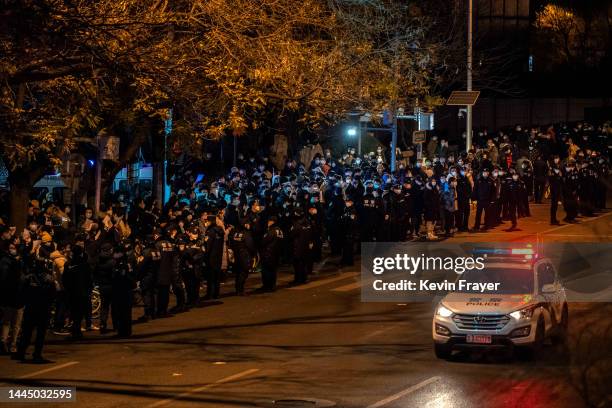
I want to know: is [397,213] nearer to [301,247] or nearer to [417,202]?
[417,202]

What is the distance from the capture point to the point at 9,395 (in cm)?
1410

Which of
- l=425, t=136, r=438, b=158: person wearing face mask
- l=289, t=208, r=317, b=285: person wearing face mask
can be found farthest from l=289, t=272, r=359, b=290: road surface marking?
l=425, t=136, r=438, b=158: person wearing face mask

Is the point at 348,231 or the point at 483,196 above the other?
the point at 483,196

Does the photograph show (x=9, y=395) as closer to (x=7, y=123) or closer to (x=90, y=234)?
(x=7, y=123)

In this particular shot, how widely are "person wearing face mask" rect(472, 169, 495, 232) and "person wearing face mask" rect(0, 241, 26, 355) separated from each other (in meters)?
17.3

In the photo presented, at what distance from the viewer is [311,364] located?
1609 centimetres

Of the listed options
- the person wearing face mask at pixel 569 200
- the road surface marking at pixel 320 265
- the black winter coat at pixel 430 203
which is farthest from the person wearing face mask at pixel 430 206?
the person wearing face mask at pixel 569 200

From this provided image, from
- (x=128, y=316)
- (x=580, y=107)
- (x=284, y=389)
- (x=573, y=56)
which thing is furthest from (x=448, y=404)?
(x=573, y=56)

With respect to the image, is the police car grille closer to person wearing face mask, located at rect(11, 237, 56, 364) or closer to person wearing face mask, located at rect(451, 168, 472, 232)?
person wearing face mask, located at rect(11, 237, 56, 364)

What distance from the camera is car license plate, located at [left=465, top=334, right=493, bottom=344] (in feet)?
52.4

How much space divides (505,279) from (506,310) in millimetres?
1184

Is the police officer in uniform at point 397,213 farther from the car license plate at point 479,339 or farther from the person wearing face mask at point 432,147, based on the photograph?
the person wearing face mask at point 432,147

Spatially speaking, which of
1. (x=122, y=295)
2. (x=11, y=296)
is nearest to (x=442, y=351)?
(x=122, y=295)

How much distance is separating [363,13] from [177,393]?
13028 mm
